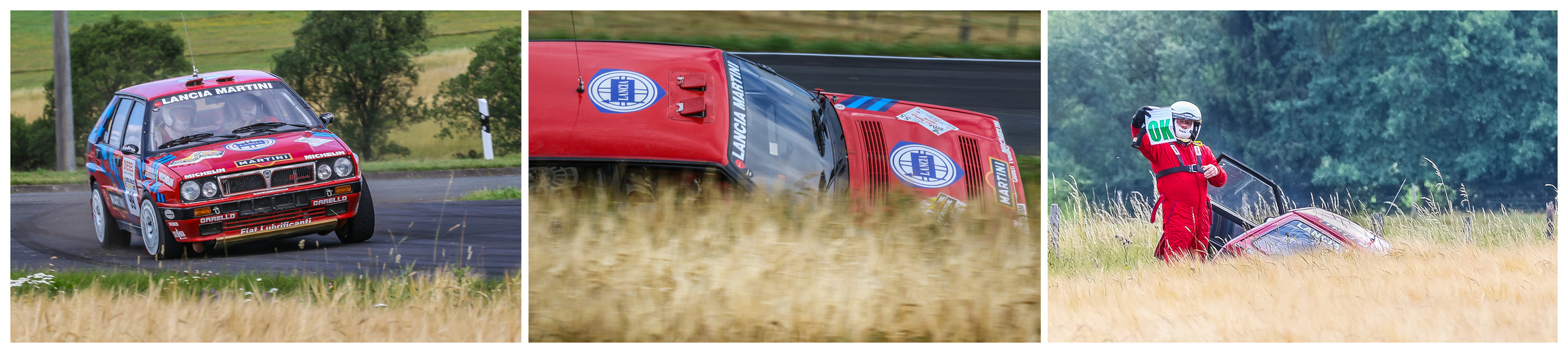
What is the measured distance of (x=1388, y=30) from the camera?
15.3 feet

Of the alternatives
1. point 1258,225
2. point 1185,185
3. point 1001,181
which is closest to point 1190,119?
point 1185,185

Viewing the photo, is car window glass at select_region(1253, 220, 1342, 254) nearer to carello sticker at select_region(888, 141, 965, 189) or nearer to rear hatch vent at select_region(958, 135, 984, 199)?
rear hatch vent at select_region(958, 135, 984, 199)

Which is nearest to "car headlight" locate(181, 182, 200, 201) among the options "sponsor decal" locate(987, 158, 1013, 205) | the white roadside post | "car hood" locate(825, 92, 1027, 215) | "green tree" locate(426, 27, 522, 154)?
"green tree" locate(426, 27, 522, 154)

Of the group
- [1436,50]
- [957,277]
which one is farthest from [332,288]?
[1436,50]

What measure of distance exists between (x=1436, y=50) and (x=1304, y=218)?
1240 millimetres

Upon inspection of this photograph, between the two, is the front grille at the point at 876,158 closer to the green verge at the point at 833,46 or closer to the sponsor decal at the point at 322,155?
the green verge at the point at 833,46

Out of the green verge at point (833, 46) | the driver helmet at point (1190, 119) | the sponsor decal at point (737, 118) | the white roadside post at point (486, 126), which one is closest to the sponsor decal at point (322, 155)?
the white roadside post at point (486, 126)

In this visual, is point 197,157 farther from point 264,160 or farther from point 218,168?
point 264,160

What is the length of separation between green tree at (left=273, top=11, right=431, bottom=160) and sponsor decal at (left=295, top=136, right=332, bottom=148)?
0.09 m

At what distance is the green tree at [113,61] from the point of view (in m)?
4.46

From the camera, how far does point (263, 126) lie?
14.5 feet

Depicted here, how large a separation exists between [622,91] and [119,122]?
2.52 m
